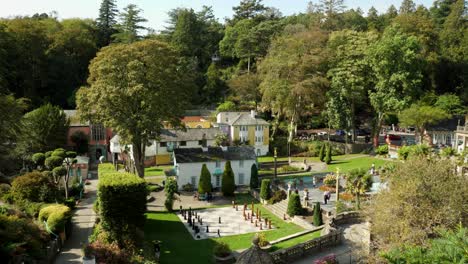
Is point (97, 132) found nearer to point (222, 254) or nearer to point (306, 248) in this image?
point (222, 254)

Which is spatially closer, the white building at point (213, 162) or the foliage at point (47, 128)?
the white building at point (213, 162)

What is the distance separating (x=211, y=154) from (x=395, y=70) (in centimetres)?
2883

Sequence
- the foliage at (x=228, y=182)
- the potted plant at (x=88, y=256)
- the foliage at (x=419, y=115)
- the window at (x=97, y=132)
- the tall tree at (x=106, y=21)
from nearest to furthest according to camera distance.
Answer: the potted plant at (x=88, y=256), the foliage at (x=228, y=182), the foliage at (x=419, y=115), the window at (x=97, y=132), the tall tree at (x=106, y=21)

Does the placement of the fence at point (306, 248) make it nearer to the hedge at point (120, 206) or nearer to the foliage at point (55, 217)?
the hedge at point (120, 206)

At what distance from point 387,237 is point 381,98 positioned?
136 feet

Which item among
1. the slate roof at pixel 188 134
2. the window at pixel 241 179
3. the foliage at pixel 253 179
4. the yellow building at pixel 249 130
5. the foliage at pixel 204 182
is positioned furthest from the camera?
the yellow building at pixel 249 130

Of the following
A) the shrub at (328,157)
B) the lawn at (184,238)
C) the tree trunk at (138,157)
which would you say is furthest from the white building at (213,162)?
the shrub at (328,157)

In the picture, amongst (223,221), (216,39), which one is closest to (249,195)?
(223,221)

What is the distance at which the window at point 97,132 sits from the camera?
59.0 metres

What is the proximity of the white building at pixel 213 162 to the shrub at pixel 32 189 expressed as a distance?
14972mm

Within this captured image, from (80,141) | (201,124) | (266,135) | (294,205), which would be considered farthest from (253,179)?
(80,141)

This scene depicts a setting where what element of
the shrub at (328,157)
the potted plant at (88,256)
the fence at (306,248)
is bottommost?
the fence at (306,248)

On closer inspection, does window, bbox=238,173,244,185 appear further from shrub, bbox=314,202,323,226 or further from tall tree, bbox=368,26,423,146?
tall tree, bbox=368,26,423,146

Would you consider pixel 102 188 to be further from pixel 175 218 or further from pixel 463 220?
pixel 463 220
